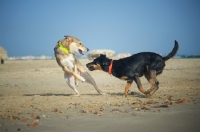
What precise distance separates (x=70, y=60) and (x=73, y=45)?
24.4 inches

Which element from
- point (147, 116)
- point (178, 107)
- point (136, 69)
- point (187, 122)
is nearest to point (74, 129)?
point (147, 116)

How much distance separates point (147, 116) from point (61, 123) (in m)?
1.74

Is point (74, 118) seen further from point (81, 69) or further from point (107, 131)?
point (81, 69)

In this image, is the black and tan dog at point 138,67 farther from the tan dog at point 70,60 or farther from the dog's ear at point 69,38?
the dog's ear at point 69,38

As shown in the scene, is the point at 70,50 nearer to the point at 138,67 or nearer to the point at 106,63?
the point at 106,63

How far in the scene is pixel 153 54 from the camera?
8.84 meters

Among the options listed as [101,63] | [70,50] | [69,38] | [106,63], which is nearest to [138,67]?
[106,63]

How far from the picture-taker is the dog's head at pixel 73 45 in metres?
9.30

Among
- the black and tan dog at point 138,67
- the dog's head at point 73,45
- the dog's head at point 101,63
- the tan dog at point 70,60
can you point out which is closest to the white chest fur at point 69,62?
the tan dog at point 70,60

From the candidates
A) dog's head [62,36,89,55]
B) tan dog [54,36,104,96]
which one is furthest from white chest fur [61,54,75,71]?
dog's head [62,36,89,55]

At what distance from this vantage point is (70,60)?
922 cm

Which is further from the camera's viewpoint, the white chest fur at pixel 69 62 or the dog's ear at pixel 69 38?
the dog's ear at pixel 69 38

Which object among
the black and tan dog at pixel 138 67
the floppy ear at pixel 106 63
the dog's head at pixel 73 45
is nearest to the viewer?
the black and tan dog at pixel 138 67

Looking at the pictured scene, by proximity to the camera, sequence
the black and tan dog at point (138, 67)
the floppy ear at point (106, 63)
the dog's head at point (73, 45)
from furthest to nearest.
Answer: the dog's head at point (73, 45)
the floppy ear at point (106, 63)
the black and tan dog at point (138, 67)
